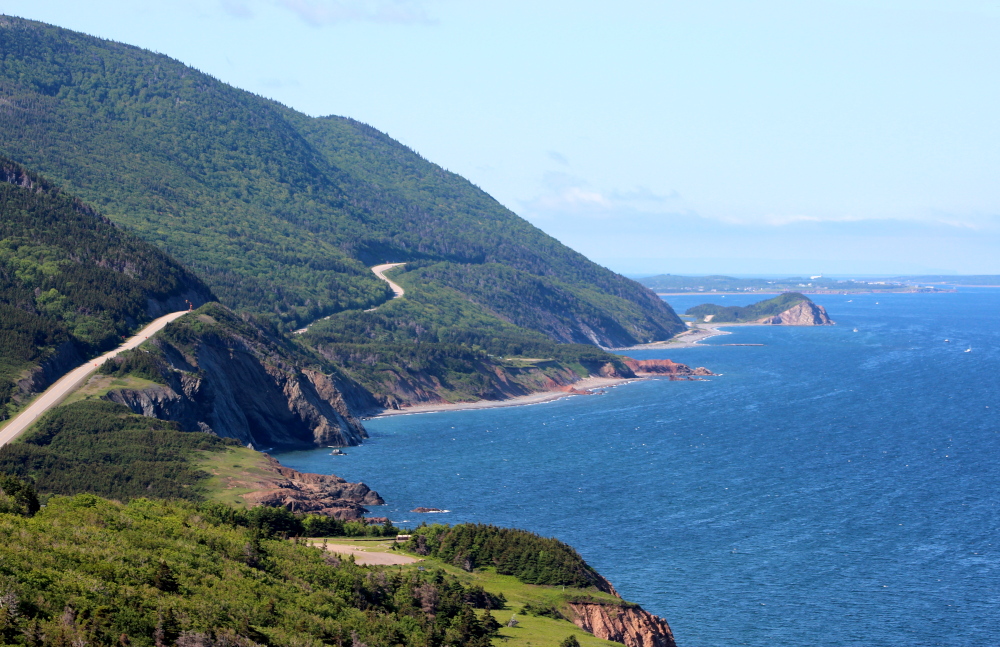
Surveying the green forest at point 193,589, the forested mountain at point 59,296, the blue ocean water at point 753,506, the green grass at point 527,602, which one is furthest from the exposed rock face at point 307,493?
the green forest at point 193,589

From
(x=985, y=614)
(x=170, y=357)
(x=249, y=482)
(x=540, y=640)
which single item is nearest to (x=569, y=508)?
(x=249, y=482)

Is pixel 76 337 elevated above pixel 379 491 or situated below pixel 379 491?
above

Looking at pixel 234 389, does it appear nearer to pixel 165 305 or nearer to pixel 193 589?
pixel 165 305

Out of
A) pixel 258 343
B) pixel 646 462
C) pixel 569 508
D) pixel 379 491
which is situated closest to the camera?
pixel 569 508

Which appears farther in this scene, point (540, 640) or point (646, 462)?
point (646, 462)

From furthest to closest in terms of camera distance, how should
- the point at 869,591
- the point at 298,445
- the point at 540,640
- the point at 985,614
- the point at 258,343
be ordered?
the point at 258,343, the point at 298,445, the point at 869,591, the point at 985,614, the point at 540,640

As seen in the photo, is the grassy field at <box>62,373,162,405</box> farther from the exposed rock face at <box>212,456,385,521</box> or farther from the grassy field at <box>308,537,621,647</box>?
the grassy field at <box>308,537,621,647</box>

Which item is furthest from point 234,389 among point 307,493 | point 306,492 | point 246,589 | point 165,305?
point 246,589

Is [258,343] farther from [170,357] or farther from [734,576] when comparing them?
[734,576]
